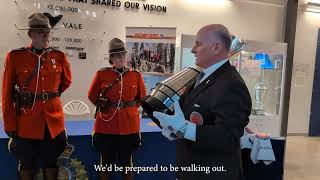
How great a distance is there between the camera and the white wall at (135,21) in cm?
464

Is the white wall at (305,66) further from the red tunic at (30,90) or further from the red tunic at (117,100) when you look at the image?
the red tunic at (30,90)

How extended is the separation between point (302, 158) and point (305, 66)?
232cm

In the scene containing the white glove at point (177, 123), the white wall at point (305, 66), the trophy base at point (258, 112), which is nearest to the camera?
the white glove at point (177, 123)

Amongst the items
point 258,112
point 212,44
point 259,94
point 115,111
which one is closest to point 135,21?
point 259,94

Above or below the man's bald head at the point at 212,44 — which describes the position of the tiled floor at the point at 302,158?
below

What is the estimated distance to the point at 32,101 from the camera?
2.30 metres

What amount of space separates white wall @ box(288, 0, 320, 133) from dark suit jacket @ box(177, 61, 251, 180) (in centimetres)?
585

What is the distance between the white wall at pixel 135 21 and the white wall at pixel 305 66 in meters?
0.55

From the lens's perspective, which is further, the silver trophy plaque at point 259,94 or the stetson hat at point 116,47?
the silver trophy plaque at point 259,94

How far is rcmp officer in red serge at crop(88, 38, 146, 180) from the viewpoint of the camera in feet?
8.95

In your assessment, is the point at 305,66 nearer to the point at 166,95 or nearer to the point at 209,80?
the point at 209,80

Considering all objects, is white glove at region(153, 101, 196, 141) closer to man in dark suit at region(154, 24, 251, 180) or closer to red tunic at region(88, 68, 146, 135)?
man in dark suit at region(154, 24, 251, 180)

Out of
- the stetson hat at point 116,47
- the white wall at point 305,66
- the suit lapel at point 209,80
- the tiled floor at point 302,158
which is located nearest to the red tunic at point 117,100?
the stetson hat at point 116,47

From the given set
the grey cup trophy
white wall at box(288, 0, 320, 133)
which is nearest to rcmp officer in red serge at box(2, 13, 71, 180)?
the grey cup trophy
